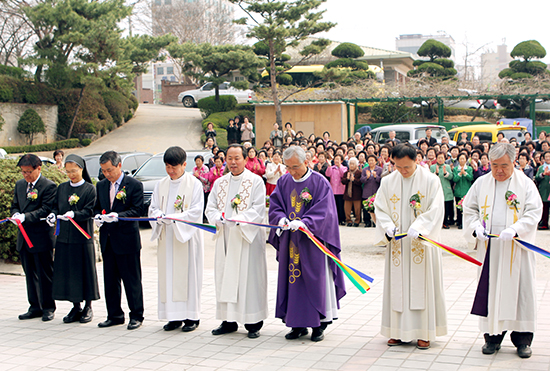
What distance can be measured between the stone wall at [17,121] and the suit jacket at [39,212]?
2030 centimetres

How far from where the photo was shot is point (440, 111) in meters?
23.8

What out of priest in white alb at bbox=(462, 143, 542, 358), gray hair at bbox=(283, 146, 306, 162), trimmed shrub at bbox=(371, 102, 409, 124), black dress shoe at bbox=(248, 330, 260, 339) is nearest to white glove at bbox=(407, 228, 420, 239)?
priest in white alb at bbox=(462, 143, 542, 358)

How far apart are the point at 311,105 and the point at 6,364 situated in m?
21.2

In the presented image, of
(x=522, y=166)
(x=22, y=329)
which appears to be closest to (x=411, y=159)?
(x=22, y=329)

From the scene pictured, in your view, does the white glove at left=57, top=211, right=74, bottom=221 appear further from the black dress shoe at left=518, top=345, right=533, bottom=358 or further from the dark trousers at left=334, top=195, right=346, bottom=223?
the dark trousers at left=334, top=195, right=346, bottom=223

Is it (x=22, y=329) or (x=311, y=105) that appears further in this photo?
(x=311, y=105)

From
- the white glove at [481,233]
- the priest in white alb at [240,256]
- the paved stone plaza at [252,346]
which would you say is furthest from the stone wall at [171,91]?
the white glove at [481,233]

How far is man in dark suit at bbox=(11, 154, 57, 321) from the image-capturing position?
6914mm

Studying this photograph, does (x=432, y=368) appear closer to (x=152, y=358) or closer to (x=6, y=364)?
(x=152, y=358)

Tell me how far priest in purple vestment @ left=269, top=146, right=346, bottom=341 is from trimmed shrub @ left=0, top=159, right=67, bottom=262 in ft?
17.0

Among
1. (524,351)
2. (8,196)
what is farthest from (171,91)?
(524,351)

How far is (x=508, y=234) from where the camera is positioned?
495cm

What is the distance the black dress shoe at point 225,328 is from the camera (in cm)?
606

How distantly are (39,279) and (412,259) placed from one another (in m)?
4.53
